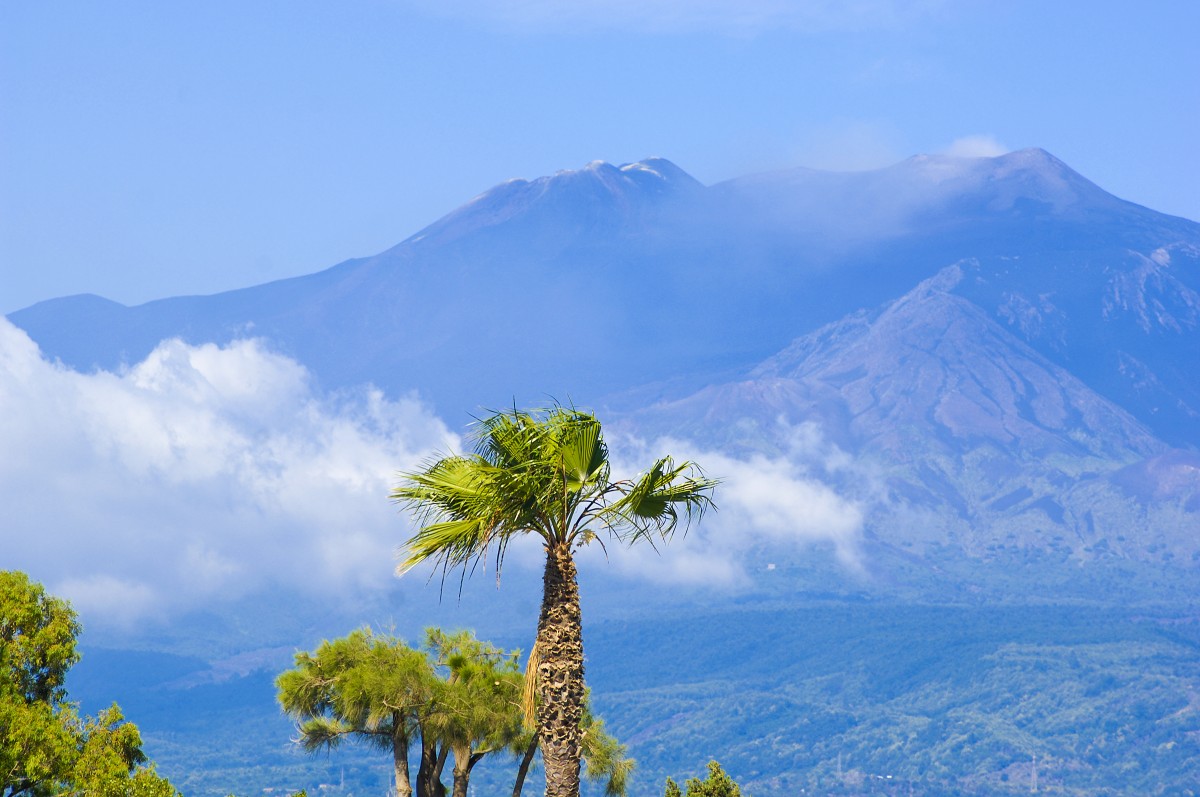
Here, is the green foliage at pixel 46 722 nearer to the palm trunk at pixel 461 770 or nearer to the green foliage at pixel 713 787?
the palm trunk at pixel 461 770

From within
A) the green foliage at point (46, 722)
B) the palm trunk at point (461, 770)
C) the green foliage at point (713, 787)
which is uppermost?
the green foliage at point (46, 722)

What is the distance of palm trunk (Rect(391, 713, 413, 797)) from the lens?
A: 24.7m

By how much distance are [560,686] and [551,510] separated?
1747mm

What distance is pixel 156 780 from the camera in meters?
19.2

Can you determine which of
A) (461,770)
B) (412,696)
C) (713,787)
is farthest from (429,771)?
(713,787)

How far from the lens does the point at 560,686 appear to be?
17188 millimetres

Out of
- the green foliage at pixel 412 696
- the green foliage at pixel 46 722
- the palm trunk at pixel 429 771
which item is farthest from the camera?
the palm trunk at pixel 429 771

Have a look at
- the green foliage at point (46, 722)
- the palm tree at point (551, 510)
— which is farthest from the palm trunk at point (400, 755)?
the palm tree at point (551, 510)

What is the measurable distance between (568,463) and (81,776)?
27.4 feet

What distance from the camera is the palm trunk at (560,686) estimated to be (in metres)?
17.2

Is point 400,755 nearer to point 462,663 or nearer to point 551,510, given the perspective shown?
point 462,663

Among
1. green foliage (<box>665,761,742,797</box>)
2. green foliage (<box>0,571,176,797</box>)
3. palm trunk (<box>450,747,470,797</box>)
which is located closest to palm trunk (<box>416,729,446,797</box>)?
palm trunk (<box>450,747,470,797</box>)

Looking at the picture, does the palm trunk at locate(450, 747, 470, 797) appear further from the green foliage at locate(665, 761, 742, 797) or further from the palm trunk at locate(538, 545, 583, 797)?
the palm trunk at locate(538, 545, 583, 797)

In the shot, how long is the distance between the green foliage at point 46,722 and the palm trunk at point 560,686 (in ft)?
15.5
